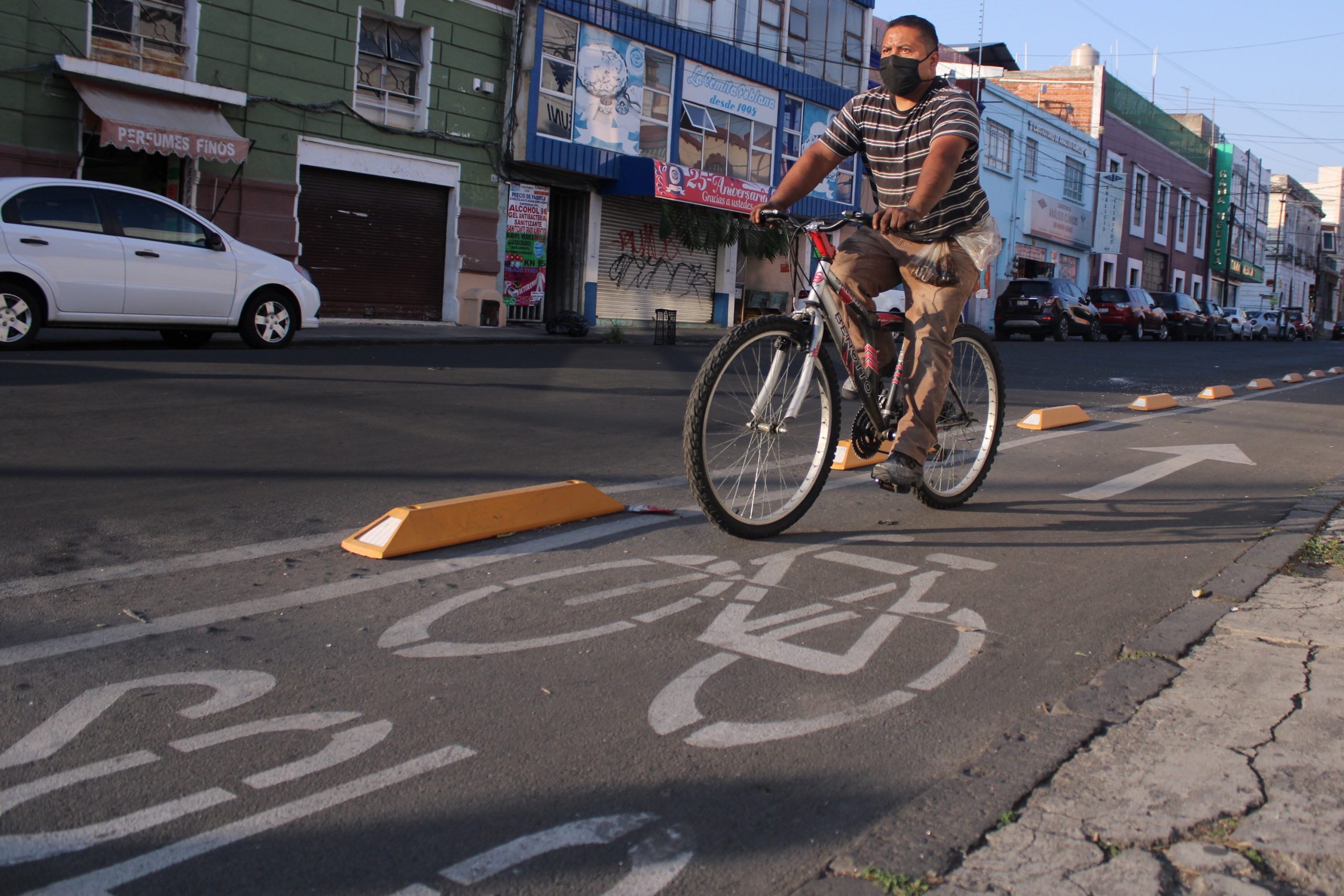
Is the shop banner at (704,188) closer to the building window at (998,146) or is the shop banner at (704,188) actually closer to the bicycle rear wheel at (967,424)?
the building window at (998,146)

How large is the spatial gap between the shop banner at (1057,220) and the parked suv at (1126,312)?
697cm

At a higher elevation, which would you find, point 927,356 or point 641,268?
point 641,268

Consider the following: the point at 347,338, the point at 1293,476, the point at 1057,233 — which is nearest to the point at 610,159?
the point at 347,338

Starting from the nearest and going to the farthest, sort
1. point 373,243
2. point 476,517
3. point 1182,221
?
1. point 476,517
2. point 373,243
3. point 1182,221

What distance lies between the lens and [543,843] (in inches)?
83.4

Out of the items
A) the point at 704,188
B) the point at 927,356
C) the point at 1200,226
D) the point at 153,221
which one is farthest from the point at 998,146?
the point at 927,356

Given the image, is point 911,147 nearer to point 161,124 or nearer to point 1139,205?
point 161,124

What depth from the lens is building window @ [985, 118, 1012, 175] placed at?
38.8 meters

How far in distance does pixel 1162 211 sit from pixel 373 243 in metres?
46.1

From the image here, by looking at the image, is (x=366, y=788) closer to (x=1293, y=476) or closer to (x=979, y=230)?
(x=979, y=230)

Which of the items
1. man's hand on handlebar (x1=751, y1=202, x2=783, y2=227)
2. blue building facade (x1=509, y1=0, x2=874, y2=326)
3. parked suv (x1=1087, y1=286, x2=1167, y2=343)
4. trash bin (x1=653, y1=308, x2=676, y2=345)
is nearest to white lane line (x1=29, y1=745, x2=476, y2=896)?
man's hand on handlebar (x1=751, y1=202, x2=783, y2=227)

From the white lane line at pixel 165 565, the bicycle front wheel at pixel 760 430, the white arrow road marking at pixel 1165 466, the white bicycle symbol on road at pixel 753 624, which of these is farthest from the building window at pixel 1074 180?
the white lane line at pixel 165 565

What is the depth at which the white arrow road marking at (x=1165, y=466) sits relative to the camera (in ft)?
19.4

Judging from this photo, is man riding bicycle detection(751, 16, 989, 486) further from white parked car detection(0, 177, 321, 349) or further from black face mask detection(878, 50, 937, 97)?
white parked car detection(0, 177, 321, 349)
